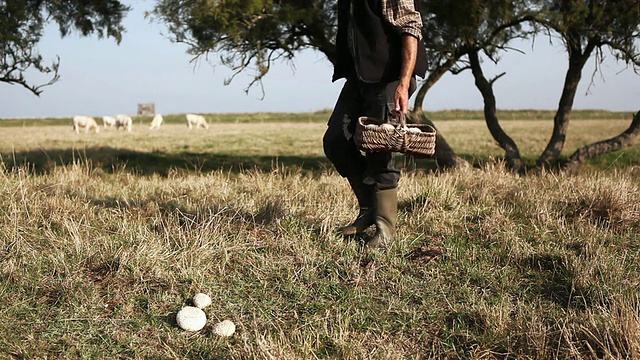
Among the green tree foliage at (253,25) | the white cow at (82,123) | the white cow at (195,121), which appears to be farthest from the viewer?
the white cow at (195,121)

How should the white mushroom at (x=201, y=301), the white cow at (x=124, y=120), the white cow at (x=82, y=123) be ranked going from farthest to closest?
the white cow at (x=124, y=120) < the white cow at (x=82, y=123) < the white mushroom at (x=201, y=301)

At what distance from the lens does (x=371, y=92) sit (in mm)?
4117

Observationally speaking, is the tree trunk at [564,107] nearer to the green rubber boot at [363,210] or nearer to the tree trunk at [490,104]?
the tree trunk at [490,104]

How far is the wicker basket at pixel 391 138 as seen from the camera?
3.74 meters

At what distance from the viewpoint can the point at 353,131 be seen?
4281mm

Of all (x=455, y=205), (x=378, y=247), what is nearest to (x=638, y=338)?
(x=378, y=247)

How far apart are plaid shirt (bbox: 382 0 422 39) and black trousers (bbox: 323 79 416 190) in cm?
37

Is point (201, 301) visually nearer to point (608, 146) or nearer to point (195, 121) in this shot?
point (608, 146)

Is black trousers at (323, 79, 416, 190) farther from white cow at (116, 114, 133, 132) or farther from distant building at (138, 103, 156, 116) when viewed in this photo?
distant building at (138, 103, 156, 116)

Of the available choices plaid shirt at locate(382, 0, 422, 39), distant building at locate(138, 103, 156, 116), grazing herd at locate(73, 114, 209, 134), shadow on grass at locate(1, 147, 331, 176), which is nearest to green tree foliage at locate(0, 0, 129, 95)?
shadow on grass at locate(1, 147, 331, 176)

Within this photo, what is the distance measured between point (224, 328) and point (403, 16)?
219 cm

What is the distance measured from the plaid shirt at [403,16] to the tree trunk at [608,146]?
9034 mm

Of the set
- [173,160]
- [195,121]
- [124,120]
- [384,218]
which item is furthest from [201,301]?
[195,121]

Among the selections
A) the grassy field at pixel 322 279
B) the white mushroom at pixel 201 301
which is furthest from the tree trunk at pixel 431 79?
the white mushroom at pixel 201 301
